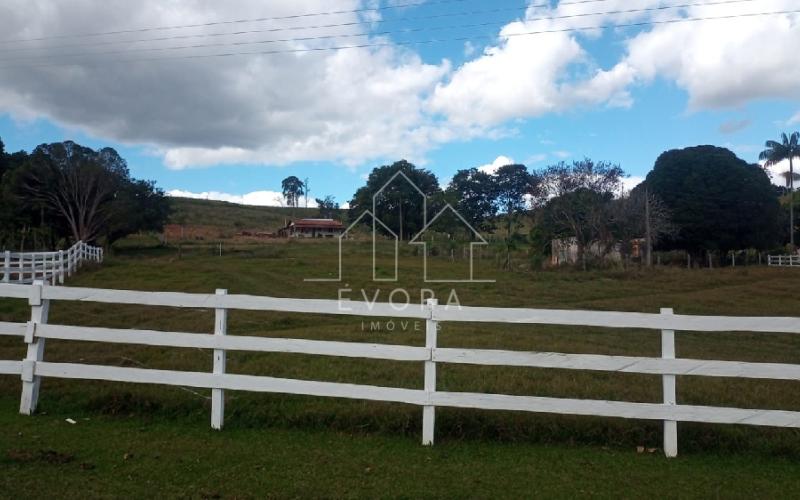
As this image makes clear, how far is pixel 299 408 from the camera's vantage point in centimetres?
514

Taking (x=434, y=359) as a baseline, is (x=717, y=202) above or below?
above

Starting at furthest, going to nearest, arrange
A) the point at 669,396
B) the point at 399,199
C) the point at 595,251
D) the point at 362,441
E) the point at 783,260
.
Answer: the point at 399,199 < the point at 783,260 < the point at 595,251 < the point at 362,441 < the point at 669,396

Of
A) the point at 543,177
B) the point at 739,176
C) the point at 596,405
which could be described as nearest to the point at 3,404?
the point at 596,405

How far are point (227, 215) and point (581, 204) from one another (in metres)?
62.7

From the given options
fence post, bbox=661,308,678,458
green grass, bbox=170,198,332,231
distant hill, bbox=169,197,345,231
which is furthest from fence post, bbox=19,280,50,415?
A: distant hill, bbox=169,197,345,231

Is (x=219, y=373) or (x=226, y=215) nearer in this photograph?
(x=219, y=373)

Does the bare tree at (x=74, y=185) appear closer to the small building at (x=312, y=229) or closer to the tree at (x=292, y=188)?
the small building at (x=312, y=229)

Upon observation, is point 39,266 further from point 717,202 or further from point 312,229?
point 312,229

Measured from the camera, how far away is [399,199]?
159 ft

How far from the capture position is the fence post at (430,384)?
14.8 feet

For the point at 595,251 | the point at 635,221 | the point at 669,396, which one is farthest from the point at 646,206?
the point at 669,396

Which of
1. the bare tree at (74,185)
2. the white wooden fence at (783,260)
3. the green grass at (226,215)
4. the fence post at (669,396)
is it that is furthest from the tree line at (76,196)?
the white wooden fence at (783,260)

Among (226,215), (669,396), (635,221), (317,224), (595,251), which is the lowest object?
(669,396)

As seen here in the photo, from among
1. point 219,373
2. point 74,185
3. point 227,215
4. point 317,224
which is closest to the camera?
point 219,373
